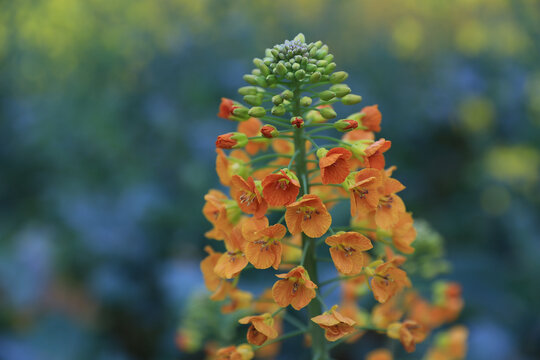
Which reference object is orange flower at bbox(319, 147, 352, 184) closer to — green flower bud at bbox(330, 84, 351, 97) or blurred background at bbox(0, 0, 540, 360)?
green flower bud at bbox(330, 84, 351, 97)

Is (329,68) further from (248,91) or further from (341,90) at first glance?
(248,91)

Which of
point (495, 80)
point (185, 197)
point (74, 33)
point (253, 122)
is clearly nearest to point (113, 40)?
point (74, 33)

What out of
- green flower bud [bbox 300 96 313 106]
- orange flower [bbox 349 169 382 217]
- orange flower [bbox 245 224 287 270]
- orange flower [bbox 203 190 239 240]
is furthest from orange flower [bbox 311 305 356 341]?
green flower bud [bbox 300 96 313 106]

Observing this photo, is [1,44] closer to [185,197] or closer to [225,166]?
[185,197]

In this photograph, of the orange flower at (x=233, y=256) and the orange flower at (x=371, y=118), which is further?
the orange flower at (x=371, y=118)

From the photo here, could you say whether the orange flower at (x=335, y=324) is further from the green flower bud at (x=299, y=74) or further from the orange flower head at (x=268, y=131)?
the green flower bud at (x=299, y=74)

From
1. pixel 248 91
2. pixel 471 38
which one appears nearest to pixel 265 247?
pixel 248 91

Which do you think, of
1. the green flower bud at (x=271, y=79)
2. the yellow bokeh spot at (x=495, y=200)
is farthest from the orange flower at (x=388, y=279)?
the yellow bokeh spot at (x=495, y=200)
